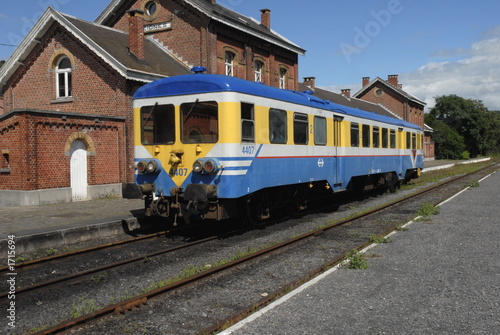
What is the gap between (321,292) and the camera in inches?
224

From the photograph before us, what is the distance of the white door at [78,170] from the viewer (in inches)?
616

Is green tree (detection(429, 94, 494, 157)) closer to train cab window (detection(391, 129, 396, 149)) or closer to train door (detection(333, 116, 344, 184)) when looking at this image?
train cab window (detection(391, 129, 396, 149))

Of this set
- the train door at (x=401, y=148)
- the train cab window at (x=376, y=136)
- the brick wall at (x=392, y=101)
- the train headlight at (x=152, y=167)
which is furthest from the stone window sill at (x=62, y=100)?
the brick wall at (x=392, y=101)

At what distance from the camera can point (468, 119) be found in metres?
75.9

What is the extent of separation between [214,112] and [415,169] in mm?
16354

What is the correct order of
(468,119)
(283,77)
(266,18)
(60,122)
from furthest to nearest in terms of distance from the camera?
(468,119) → (266,18) → (283,77) → (60,122)

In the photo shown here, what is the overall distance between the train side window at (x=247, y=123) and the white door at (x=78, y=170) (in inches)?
353

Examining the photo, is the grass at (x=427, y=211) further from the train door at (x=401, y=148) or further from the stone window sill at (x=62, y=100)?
the stone window sill at (x=62, y=100)

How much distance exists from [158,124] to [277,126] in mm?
2586

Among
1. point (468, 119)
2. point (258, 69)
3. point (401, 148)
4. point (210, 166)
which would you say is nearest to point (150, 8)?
point (258, 69)

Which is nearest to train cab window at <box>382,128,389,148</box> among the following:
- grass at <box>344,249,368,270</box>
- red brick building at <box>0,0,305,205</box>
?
red brick building at <box>0,0,305,205</box>

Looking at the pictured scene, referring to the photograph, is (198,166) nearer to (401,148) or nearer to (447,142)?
(401,148)

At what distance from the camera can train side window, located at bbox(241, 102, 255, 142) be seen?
29.1 ft

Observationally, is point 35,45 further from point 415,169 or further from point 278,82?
point 415,169
